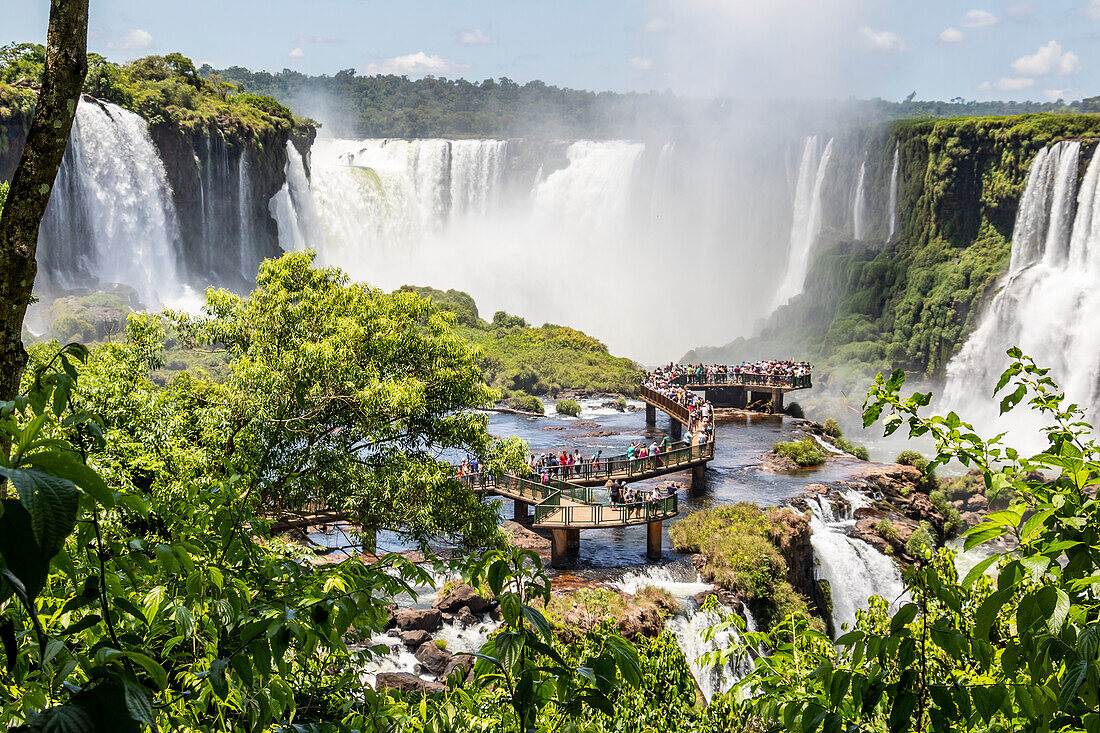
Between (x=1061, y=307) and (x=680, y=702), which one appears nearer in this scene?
(x=680, y=702)

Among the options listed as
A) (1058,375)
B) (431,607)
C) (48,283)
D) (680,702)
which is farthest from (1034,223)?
(48,283)

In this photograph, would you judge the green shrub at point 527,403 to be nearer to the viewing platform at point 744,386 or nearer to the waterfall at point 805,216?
the viewing platform at point 744,386

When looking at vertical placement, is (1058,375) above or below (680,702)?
below

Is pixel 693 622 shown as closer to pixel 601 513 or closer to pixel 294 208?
pixel 601 513

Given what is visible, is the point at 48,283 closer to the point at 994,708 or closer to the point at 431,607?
the point at 431,607

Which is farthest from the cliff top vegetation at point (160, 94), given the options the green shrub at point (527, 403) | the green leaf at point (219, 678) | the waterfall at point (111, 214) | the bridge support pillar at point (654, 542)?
the green leaf at point (219, 678)

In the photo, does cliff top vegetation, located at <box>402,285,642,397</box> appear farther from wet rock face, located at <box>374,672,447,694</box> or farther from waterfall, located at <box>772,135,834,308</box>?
wet rock face, located at <box>374,672,447,694</box>

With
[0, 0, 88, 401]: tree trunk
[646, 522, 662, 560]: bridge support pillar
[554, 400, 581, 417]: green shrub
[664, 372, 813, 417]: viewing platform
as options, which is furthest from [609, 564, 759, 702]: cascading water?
[554, 400, 581, 417]: green shrub
